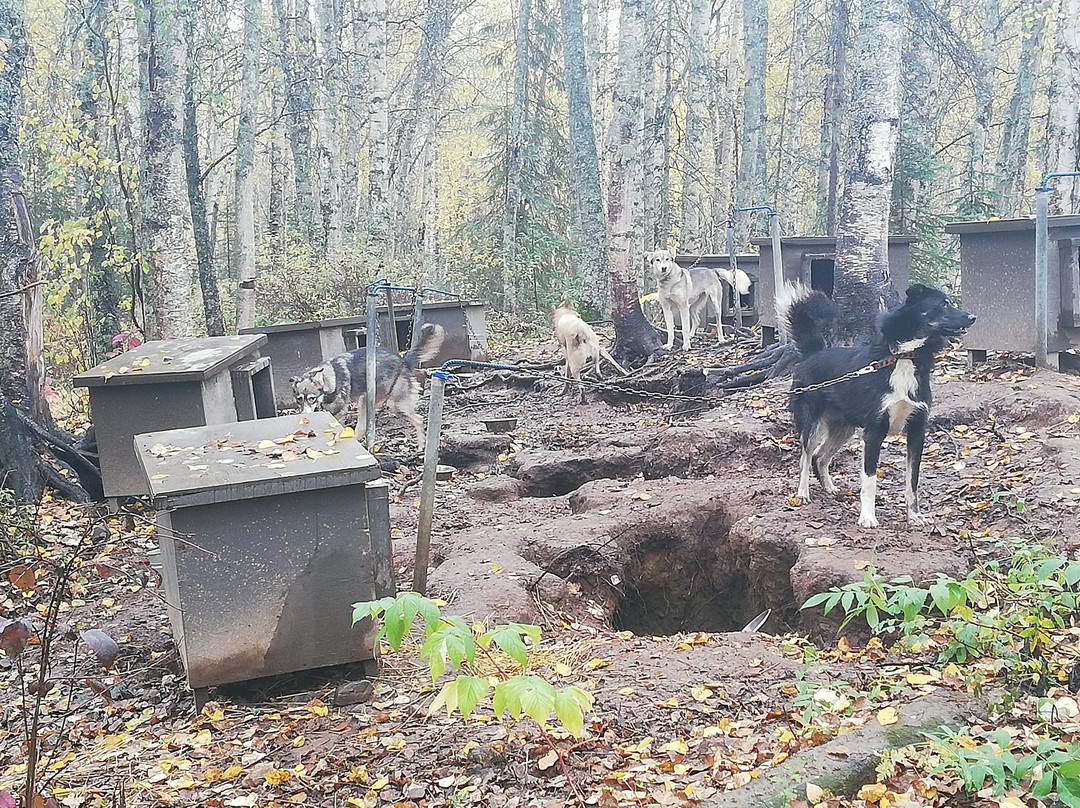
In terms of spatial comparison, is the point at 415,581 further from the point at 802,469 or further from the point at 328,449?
the point at 802,469

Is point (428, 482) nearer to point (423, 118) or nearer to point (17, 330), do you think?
point (17, 330)

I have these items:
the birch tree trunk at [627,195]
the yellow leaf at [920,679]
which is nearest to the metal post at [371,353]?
the birch tree trunk at [627,195]

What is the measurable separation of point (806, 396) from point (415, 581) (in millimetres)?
3644

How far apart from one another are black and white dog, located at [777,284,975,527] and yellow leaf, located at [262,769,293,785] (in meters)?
4.34

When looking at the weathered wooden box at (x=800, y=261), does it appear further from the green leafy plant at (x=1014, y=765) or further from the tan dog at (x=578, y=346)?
the green leafy plant at (x=1014, y=765)

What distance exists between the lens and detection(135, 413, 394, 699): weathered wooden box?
4.25 meters

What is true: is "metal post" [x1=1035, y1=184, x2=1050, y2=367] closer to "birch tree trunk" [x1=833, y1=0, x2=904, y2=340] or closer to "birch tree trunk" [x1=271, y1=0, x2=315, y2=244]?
"birch tree trunk" [x1=833, y1=0, x2=904, y2=340]

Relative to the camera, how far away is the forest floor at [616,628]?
3.63 meters

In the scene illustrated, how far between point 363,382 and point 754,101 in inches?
573

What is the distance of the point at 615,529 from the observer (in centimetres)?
704

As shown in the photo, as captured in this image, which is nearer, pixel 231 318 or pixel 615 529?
pixel 615 529

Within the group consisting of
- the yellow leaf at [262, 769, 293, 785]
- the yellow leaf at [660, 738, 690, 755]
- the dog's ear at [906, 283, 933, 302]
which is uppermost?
the dog's ear at [906, 283, 933, 302]

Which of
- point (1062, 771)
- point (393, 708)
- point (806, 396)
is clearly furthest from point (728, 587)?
point (1062, 771)

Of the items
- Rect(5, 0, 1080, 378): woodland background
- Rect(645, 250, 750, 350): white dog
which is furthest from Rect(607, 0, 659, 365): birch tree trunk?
Rect(645, 250, 750, 350): white dog
